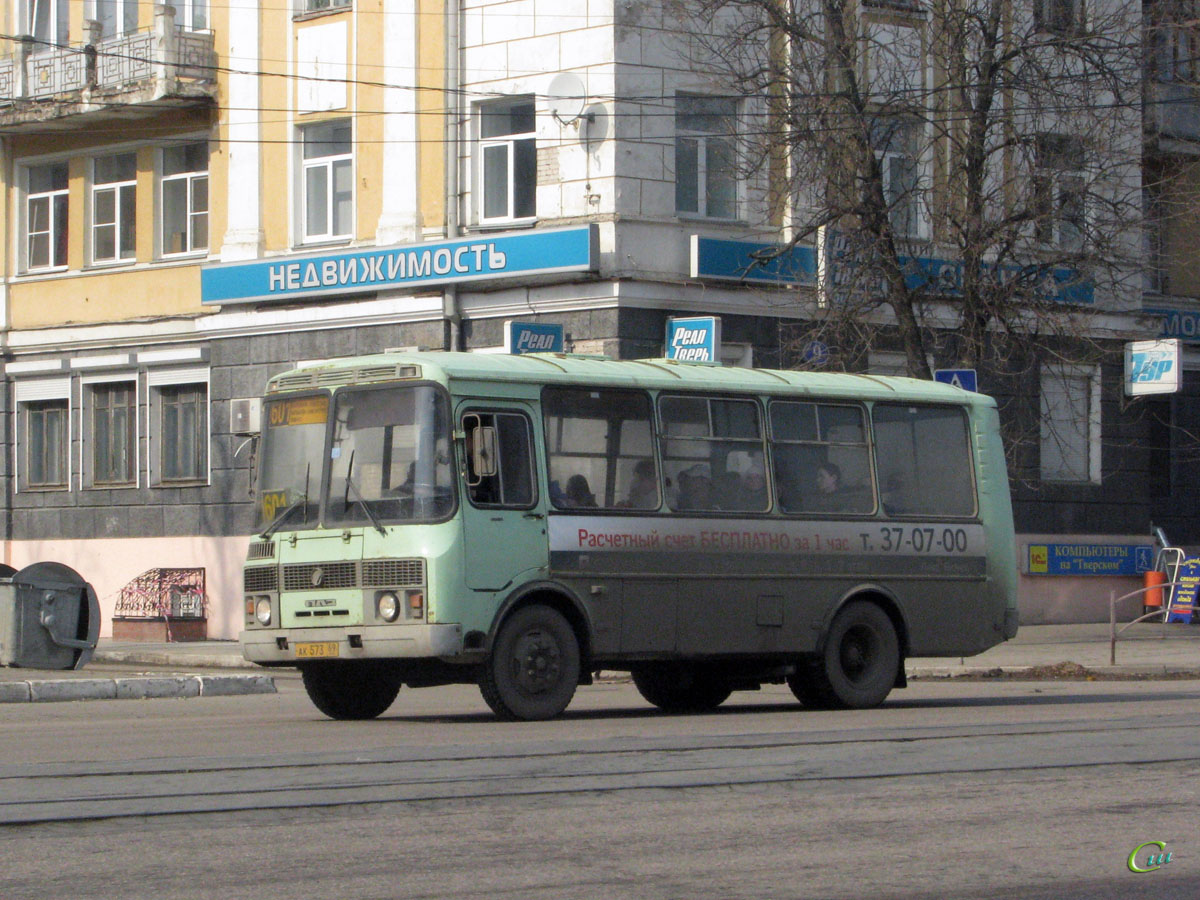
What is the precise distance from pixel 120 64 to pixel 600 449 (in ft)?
60.4

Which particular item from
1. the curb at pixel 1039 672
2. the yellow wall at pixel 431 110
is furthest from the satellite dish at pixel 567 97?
the curb at pixel 1039 672

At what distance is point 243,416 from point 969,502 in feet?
34.7

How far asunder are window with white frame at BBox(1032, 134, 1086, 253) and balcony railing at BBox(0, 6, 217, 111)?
13008mm

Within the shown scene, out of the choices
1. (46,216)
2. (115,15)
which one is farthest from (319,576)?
(46,216)

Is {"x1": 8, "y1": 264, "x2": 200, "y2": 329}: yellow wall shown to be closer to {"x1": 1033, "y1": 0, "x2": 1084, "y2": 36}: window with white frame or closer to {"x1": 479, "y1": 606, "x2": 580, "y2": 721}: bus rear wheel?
{"x1": 1033, "y1": 0, "x2": 1084, "y2": 36}: window with white frame

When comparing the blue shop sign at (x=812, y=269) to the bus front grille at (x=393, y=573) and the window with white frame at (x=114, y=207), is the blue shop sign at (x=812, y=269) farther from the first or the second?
the bus front grille at (x=393, y=573)

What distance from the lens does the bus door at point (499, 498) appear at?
45.3 feet

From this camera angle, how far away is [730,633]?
50.2ft

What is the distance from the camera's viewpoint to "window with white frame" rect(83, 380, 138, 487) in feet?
104

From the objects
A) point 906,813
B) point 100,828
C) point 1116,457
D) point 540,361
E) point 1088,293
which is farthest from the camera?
point 1116,457

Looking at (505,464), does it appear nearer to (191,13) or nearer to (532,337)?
(532,337)

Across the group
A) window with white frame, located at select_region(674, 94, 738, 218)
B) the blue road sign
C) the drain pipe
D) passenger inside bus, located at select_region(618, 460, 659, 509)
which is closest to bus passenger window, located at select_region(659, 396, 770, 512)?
passenger inside bus, located at select_region(618, 460, 659, 509)

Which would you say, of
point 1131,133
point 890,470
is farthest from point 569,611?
point 1131,133

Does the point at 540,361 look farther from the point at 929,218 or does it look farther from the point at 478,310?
the point at 478,310
